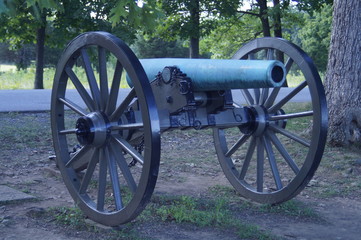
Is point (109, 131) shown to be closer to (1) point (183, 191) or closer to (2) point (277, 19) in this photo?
(1) point (183, 191)

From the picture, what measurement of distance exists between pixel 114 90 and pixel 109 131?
29 cm

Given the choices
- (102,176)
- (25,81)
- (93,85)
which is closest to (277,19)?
(25,81)

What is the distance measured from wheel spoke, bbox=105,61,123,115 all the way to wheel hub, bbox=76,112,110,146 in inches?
2.8

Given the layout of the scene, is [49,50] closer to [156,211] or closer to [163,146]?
[163,146]

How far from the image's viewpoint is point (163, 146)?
8.07 metres

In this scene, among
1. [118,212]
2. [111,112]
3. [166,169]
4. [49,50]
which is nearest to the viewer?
[118,212]

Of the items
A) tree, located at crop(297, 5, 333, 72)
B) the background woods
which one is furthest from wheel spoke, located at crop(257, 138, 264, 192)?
tree, located at crop(297, 5, 333, 72)

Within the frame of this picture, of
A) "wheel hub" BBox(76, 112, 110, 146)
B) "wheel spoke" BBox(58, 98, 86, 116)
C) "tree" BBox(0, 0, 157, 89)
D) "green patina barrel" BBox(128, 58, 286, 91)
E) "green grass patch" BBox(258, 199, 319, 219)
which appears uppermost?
"tree" BBox(0, 0, 157, 89)

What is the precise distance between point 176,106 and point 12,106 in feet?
30.9

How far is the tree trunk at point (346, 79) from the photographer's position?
7555mm

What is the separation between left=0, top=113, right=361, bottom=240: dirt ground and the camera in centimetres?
415

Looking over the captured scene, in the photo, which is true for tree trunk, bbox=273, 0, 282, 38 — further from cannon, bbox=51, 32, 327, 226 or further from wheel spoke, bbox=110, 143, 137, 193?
wheel spoke, bbox=110, 143, 137, 193

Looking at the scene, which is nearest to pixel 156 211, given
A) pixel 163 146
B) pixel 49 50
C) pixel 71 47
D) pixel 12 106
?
pixel 71 47

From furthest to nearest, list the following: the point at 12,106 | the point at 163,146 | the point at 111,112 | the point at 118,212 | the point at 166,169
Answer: the point at 12,106
the point at 163,146
the point at 166,169
the point at 111,112
the point at 118,212
